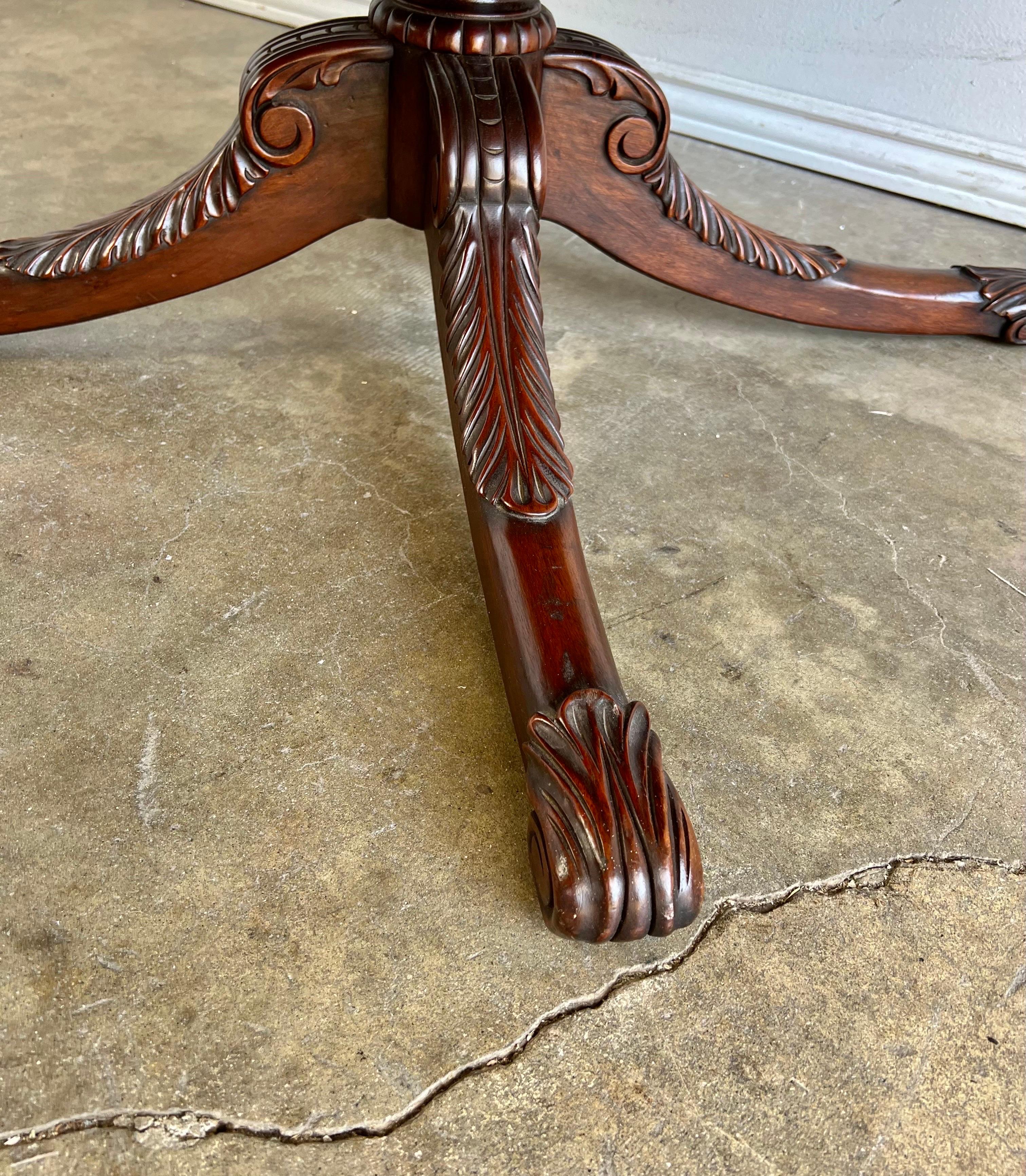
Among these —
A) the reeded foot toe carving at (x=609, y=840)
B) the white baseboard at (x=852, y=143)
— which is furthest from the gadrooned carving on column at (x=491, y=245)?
the white baseboard at (x=852, y=143)

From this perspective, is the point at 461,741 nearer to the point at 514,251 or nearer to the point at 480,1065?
the point at 480,1065

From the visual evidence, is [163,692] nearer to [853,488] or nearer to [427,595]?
[427,595]

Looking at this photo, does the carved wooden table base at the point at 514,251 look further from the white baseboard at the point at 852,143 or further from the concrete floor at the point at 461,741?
the white baseboard at the point at 852,143

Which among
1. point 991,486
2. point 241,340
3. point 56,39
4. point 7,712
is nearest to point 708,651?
point 991,486

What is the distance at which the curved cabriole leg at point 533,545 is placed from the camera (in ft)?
2.02

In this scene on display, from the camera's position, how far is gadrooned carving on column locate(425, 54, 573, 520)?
85 centimetres

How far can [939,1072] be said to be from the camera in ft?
2.04

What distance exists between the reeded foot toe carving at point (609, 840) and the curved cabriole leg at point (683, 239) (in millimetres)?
550

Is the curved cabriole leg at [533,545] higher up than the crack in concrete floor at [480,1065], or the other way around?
the curved cabriole leg at [533,545]

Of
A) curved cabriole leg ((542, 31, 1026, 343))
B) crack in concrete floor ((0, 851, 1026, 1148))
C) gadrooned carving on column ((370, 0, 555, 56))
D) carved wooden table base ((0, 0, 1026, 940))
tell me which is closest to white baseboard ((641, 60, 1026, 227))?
curved cabriole leg ((542, 31, 1026, 343))

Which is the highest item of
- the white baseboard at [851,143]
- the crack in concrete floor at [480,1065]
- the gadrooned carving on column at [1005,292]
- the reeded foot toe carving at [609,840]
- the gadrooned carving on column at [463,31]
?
the gadrooned carving on column at [463,31]

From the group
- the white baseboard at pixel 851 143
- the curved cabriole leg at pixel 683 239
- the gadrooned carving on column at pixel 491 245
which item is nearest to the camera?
the gadrooned carving on column at pixel 491 245

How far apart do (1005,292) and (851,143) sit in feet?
1.78

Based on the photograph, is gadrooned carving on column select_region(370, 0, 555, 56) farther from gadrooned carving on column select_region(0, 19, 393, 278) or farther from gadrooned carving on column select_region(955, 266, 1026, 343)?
gadrooned carving on column select_region(955, 266, 1026, 343)
